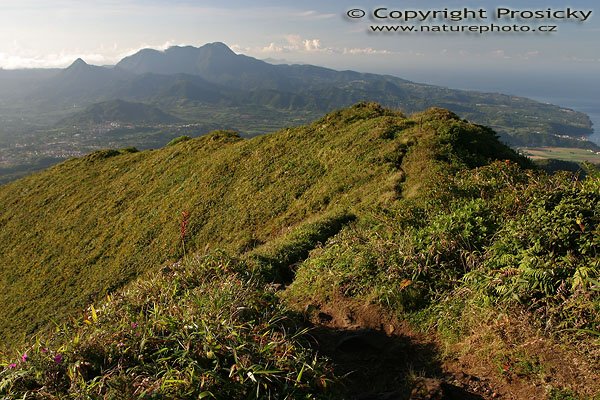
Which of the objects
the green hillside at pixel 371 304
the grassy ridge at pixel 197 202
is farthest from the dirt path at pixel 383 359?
the grassy ridge at pixel 197 202

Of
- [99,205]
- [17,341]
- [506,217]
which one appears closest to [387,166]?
[506,217]

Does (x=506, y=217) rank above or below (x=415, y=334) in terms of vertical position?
above

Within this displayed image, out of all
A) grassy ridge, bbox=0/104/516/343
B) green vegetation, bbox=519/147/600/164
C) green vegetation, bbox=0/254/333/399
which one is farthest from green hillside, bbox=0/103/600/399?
green vegetation, bbox=519/147/600/164

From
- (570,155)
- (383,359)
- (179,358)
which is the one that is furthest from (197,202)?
(570,155)

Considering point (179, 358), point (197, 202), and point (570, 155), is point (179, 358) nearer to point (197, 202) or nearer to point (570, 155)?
point (197, 202)

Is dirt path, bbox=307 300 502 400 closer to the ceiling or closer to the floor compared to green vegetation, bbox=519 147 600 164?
closer to the ceiling

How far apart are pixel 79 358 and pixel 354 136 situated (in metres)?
21.4

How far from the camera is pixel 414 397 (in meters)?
4.81

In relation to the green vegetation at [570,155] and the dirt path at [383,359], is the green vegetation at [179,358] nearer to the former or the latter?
the dirt path at [383,359]

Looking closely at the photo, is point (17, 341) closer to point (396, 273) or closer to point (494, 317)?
point (396, 273)

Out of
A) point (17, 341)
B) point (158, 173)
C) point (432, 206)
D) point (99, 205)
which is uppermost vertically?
point (432, 206)

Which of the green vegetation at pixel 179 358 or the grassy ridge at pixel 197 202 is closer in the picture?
the green vegetation at pixel 179 358

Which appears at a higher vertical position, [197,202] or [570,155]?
[197,202]

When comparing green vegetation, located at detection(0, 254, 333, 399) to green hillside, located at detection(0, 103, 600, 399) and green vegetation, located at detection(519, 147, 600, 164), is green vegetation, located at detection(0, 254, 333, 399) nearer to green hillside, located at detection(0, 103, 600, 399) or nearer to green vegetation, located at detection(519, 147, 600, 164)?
green hillside, located at detection(0, 103, 600, 399)
